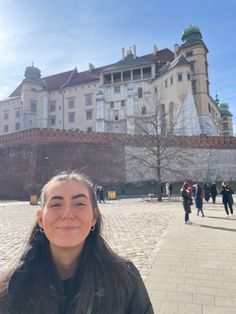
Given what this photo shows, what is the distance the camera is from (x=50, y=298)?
1.53 meters

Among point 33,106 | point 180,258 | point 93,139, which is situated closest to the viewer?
point 180,258

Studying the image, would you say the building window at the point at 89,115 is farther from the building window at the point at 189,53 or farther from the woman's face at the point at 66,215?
the woman's face at the point at 66,215

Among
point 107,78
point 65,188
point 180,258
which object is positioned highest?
point 107,78

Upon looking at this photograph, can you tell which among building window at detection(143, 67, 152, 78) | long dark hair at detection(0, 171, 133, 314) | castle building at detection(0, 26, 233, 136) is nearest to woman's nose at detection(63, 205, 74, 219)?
long dark hair at detection(0, 171, 133, 314)

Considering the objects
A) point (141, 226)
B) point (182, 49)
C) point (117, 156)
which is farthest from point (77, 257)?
point (182, 49)

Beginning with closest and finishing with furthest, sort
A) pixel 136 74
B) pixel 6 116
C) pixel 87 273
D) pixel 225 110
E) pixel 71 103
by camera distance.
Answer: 1. pixel 87 273
2. pixel 136 74
3. pixel 71 103
4. pixel 6 116
5. pixel 225 110

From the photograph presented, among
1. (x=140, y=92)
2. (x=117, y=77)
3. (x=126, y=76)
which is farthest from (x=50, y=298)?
(x=117, y=77)

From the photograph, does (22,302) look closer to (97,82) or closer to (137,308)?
(137,308)

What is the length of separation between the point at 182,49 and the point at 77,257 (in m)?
49.8

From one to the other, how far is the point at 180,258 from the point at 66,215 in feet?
16.9

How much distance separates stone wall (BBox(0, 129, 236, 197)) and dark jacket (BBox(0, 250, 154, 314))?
29265 millimetres

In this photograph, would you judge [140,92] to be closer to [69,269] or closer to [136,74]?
[136,74]

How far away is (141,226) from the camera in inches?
419

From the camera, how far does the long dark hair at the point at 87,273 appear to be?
153 centimetres
